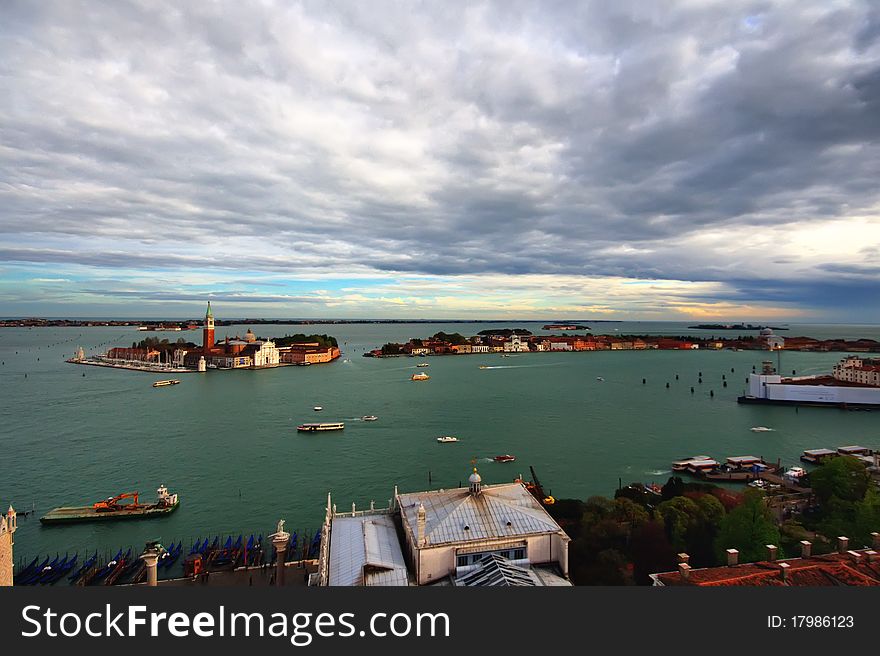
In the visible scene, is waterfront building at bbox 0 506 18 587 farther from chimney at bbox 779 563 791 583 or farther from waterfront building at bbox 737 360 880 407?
waterfront building at bbox 737 360 880 407

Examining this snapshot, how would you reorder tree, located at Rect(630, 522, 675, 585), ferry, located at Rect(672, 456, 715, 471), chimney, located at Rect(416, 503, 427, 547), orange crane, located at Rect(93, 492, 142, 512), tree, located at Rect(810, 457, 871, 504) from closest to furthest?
chimney, located at Rect(416, 503, 427, 547), tree, located at Rect(630, 522, 675, 585), tree, located at Rect(810, 457, 871, 504), orange crane, located at Rect(93, 492, 142, 512), ferry, located at Rect(672, 456, 715, 471)

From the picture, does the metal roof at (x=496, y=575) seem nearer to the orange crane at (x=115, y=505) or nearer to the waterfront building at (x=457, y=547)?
the waterfront building at (x=457, y=547)

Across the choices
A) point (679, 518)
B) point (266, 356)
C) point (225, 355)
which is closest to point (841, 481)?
point (679, 518)

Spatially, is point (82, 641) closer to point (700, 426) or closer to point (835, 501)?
point (835, 501)

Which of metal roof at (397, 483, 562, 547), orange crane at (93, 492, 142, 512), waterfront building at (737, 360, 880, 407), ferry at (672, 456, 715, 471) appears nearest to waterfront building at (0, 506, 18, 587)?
metal roof at (397, 483, 562, 547)

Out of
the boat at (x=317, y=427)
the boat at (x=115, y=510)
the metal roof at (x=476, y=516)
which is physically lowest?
the boat at (x=115, y=510)

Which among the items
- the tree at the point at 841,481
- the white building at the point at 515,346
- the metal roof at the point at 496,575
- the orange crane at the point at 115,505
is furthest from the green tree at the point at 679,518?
the white building at the point at 515,346

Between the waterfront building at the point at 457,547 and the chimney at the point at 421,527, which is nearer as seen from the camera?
the waterfront building at the point at 457,547
